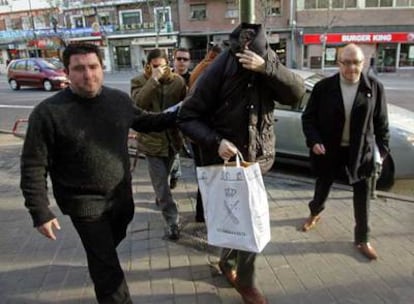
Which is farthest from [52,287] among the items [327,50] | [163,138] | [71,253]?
[327,50]

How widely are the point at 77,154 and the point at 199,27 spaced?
32399 mm

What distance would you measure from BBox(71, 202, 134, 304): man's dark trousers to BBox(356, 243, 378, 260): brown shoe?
2099 mm

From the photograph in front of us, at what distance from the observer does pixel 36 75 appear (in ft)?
64.6

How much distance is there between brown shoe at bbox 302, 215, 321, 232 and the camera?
12.7 ft

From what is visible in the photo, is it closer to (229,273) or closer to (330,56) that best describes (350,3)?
(330,56)

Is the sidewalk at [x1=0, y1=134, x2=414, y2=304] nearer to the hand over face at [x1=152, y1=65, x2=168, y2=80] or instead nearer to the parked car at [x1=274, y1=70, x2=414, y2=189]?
the parked car at [x1=274, y1=70, x2=414, y2=189]

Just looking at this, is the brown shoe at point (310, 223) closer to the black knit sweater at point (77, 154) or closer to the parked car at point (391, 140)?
the parked car at point (391, 140)

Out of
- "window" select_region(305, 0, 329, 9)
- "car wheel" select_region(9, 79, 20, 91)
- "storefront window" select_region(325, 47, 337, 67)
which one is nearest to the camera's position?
"car wheel" select_region(9, 79, 20, 91)

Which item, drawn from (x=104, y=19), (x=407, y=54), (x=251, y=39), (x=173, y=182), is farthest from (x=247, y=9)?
(x=104, y=19)

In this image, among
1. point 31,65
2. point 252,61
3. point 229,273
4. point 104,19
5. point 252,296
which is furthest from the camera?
point 104,19

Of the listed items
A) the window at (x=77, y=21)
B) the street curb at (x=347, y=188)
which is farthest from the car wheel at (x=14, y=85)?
the street curb at (x=347, y=188)

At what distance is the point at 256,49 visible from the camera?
2.19m

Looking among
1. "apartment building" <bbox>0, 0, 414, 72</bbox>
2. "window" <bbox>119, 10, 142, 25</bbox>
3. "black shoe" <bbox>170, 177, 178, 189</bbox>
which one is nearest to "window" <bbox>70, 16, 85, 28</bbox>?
"apartment building" <bbox>0, 0, 414, 72</bbox>

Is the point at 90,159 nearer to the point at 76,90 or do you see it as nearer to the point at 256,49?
the point at 76,90
